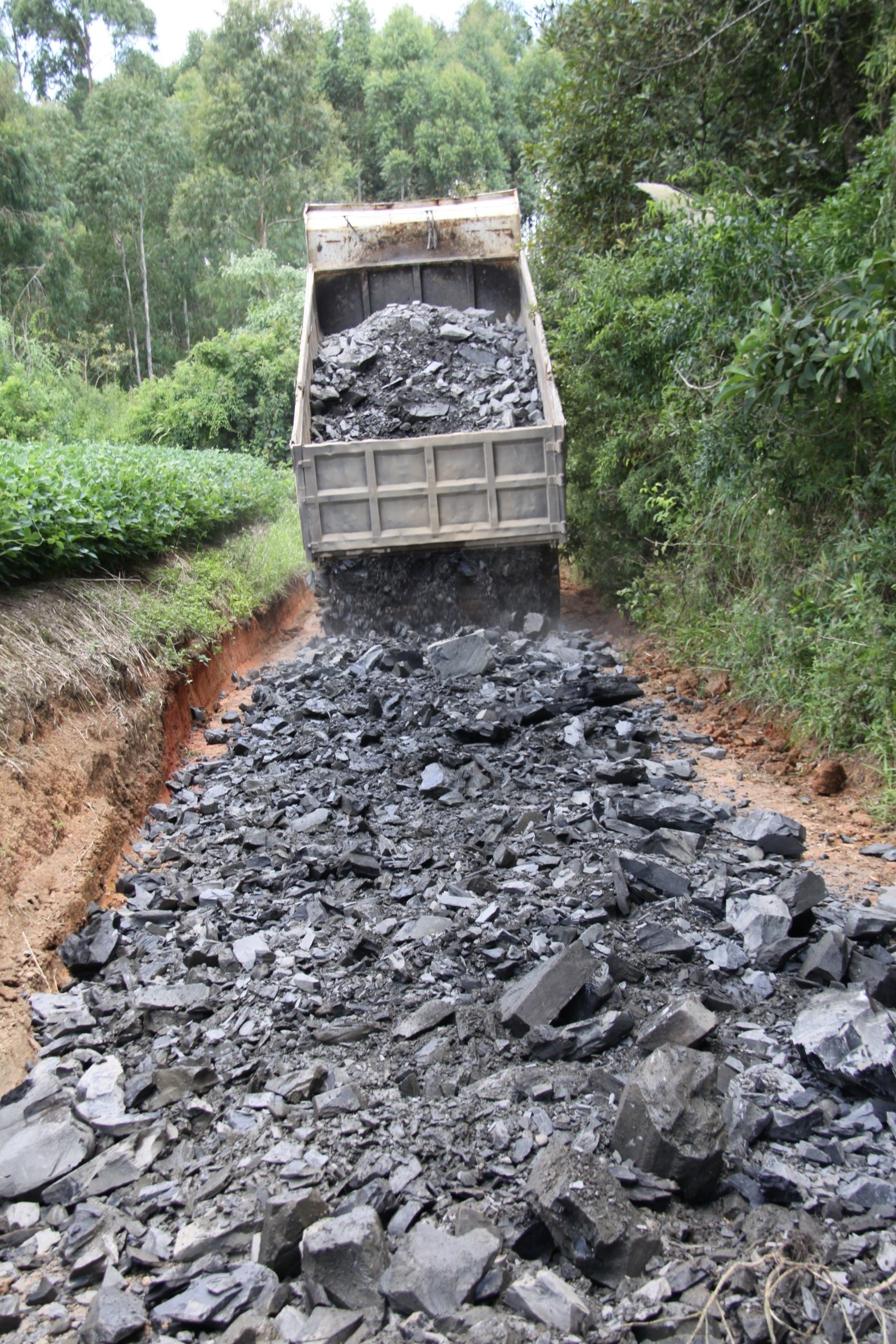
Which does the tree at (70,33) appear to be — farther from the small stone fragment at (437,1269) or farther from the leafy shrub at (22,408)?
the small stone fragment at (437,1269)

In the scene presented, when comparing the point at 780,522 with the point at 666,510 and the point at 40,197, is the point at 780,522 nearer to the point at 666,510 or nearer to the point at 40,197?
the point at 666,510

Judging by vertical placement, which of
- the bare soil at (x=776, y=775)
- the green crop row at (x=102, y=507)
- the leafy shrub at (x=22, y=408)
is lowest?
the bare soil at (x=776, y=775)

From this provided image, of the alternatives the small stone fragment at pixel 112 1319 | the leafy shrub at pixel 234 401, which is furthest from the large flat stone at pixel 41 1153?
the leafy shrub at pixel 234 401

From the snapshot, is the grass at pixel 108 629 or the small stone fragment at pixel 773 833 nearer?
the small stone fragment at pixel 773 833

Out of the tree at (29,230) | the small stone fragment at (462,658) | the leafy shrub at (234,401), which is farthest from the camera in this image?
the tree at (29,230)

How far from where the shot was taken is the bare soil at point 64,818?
367cm

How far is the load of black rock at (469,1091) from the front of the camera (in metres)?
2.18

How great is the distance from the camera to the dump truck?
26.5 ft

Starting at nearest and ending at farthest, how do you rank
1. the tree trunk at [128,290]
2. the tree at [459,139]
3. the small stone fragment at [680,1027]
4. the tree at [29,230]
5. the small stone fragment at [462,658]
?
1. the small stone fragment at [680,1027]
2. the small stone fragment at [462,658]
3. the tree at [29,230]
4. the tree trunk at [128,290]
5. the tree at [459,139]

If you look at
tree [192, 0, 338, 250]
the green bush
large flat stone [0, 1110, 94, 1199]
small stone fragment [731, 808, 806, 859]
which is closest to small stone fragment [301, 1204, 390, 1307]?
large flat stone [0, 1110, 94, 1199]

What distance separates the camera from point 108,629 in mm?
6195

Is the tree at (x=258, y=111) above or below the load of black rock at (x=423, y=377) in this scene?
above

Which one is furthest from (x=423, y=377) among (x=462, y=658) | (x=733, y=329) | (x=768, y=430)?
(x=768, y=430)

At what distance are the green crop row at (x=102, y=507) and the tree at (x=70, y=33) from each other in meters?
31.7
